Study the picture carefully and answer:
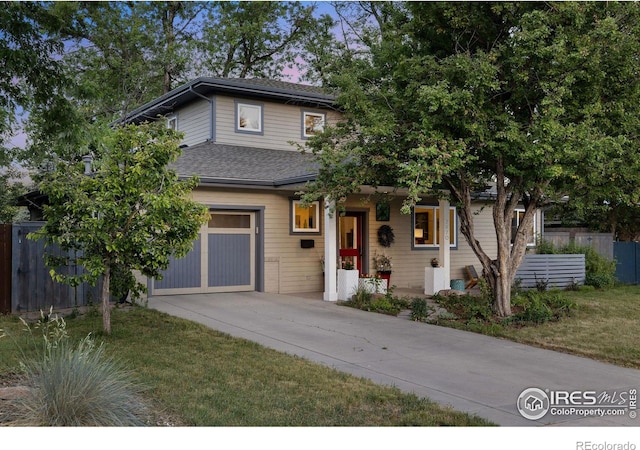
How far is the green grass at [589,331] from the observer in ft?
27.7

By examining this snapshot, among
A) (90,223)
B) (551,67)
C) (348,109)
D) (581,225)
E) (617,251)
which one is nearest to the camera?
(90,223)

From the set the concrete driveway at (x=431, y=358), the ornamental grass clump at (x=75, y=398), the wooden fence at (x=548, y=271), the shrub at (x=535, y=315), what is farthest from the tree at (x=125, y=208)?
the wooden fence at (x=548, y=271)

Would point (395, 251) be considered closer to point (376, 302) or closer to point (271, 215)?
point (271, 215)

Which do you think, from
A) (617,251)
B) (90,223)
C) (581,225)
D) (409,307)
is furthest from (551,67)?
(581,225)

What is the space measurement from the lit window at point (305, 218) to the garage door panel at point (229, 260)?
129cm

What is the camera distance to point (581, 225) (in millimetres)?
27625

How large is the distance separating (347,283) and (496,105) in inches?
202

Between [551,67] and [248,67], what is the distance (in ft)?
74.3

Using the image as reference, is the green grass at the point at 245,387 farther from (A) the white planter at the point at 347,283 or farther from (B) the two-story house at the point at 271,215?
(B) the two-story house at the point at 271,215

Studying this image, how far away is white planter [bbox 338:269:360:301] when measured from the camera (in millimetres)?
13398

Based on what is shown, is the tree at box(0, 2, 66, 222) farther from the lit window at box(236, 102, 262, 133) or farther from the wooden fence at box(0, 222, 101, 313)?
the lit window at box(236, 102, 262, 133)

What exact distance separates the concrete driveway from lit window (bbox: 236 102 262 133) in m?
6.60

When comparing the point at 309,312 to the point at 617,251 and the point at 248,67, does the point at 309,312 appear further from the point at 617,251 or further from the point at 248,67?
the point at 248,67

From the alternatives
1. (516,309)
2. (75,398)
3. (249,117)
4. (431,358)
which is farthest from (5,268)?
(516,309)
